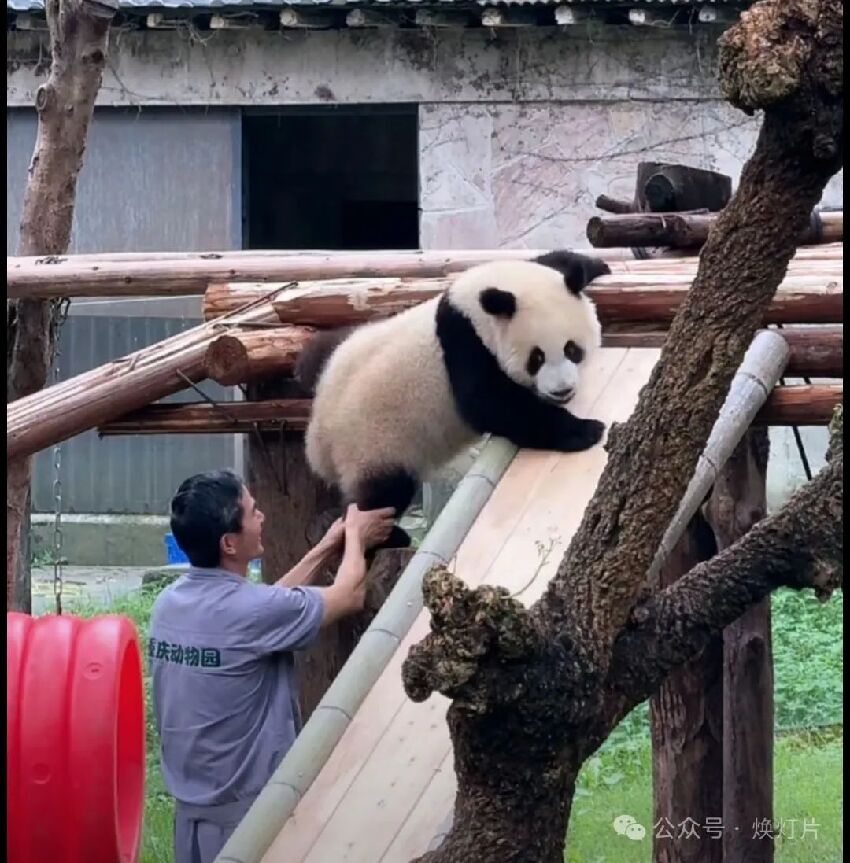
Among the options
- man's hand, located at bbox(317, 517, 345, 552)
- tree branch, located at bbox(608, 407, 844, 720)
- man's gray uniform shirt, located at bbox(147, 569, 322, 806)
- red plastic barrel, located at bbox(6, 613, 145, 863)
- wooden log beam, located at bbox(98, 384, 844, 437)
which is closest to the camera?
tree branch, located at bbox(608, 407, 844, 720)

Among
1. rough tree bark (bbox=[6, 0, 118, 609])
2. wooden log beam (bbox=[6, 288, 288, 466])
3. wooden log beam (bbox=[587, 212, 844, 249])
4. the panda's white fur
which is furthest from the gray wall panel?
the panda's white fur

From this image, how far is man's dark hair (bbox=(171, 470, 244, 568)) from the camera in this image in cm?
325

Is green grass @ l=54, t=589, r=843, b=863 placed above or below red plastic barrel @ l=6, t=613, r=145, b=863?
below

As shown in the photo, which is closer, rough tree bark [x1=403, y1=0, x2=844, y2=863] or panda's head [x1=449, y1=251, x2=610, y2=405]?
rough tree bark [x1=403, y1=0, x2=844, y2=863]

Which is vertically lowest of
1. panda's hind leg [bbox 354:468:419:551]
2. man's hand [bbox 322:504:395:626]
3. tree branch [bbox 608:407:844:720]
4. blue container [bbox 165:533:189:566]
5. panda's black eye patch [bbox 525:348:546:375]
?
blue container [bbox 165:533:189:566]

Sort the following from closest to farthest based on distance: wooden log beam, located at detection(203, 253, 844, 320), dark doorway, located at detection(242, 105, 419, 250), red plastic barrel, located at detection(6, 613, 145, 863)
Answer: red plastic barrel, located at detection(6, 613, 145, 863)
wooden log beam, located at detection(203, 253, 844, 320)
dark doorway, located at detection(242, 105, 419, 250)

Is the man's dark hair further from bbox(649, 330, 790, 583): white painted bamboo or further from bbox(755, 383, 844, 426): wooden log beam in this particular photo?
bbox(755, 383, 844, 426): wooden log beam

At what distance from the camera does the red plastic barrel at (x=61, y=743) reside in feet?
9.94

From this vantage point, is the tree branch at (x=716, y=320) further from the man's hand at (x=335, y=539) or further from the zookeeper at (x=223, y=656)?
the man's hand at (x=335, y=539)

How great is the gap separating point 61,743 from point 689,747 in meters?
1.94

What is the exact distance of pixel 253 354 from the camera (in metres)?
3.79

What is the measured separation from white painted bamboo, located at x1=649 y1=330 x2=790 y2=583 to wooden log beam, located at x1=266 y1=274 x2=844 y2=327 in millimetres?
183

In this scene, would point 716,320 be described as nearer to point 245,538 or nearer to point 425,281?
point 245,538

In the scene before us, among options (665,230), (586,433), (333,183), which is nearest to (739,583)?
(586,433)
